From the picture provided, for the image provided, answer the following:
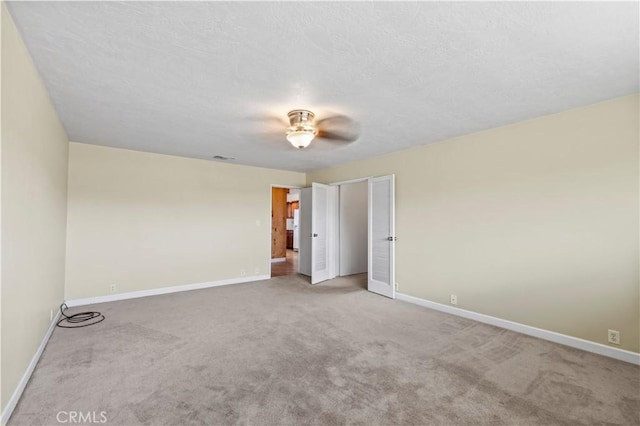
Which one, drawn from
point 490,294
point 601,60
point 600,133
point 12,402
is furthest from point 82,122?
point 600,133

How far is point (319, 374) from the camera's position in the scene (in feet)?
7.54

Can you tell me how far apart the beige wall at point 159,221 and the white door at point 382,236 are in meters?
2.31

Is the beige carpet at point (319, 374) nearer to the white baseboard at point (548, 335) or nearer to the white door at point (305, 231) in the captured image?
the white baseboard at point (548, 335)

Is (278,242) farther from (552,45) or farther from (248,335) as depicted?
(552,45)

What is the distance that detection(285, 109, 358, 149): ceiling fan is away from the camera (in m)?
2.88

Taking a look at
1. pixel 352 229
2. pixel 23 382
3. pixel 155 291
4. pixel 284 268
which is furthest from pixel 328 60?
pixel 284 268

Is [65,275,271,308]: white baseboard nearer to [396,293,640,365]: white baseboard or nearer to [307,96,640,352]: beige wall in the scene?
[307,96,640,352]: beige wall

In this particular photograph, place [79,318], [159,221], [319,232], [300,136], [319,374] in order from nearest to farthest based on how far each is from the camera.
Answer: [319,374] → [300,136] → [79,318] → [159,221] → [319,232]

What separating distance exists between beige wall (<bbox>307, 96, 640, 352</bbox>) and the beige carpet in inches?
16.2

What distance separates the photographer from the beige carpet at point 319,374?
6.05 ft

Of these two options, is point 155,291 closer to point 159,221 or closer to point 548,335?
point 159,221

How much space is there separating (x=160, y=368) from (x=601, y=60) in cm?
414

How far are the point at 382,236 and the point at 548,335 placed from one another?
2.42m

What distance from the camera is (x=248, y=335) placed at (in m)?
3.08
